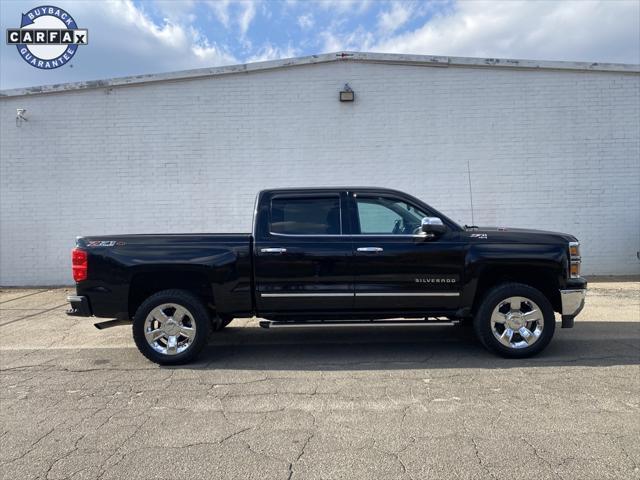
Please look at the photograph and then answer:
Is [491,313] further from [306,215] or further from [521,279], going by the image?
[306,215]

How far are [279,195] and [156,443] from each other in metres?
3.13

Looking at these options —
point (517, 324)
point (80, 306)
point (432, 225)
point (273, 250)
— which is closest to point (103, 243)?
point (80, 306)

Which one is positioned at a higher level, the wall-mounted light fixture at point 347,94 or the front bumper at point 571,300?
the wall-mounted light fixture at point 347,94

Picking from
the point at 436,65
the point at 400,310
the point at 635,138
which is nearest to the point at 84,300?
the point at 400,310

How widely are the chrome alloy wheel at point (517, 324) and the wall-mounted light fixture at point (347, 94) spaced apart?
684 cm

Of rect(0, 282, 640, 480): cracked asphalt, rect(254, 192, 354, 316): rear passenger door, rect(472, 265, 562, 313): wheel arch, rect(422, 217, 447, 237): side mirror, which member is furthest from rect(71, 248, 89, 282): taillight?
rect(472, 265, 562, 313): wheel arch

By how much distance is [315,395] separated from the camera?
178 inches

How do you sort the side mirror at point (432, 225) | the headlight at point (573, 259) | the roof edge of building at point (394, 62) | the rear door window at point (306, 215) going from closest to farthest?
the side mirror at point (432, 225)
the headlight at point (573, 259)
the rear door window at point (306, 215)
the roof edge of building at point (394, 62)

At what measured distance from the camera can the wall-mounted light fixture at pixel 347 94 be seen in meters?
11.0

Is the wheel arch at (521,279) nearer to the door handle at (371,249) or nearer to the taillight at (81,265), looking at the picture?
the door handle at (371,249)

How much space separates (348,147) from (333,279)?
6.17m

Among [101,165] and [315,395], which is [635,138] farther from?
[101,165]

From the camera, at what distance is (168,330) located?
5520 mm

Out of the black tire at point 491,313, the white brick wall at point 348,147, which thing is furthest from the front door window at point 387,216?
the white brick wall at point 348,147
